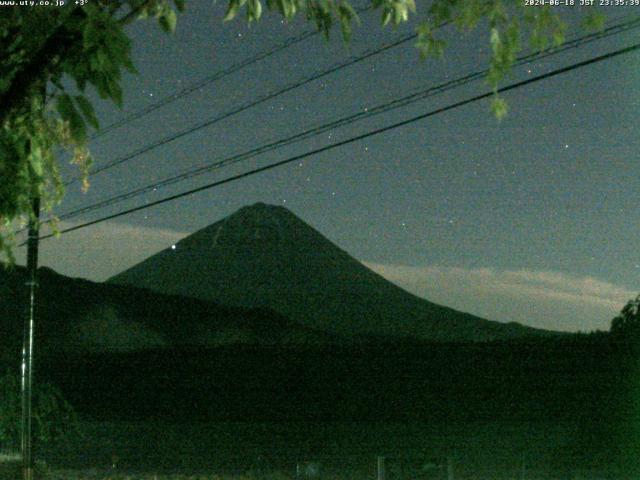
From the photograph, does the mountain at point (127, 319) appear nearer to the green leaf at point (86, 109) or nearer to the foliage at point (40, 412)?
the foliage at point (40, 412)

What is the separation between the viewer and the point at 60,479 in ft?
74.7

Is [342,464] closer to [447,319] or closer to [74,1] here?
[74,1]

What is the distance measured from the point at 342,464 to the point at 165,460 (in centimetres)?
641

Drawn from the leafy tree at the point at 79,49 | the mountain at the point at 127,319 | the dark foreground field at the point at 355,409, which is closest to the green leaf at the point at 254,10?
the leafy tree at the point at 79,49

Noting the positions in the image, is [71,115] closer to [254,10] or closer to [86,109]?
[86,109]

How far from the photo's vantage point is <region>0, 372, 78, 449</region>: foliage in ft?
86.2

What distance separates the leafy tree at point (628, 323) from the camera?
22094mm

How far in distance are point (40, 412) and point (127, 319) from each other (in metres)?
115

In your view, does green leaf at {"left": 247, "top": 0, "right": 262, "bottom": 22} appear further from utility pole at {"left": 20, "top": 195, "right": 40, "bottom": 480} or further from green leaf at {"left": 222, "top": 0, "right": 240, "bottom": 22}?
utility pole at {"left": 20, "top": 195, "right": 40, "bottom": 480}

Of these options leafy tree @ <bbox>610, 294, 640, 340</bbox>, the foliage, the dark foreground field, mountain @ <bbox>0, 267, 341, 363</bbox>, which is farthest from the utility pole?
mountain @ <bbox>0, 267, 341, 363</bbox>

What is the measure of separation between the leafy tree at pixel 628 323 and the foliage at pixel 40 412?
13.6 meters

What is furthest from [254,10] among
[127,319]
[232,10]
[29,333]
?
[127,319]

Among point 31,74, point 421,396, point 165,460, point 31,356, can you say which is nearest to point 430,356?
point 421,396

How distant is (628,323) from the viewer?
23.0 meters
